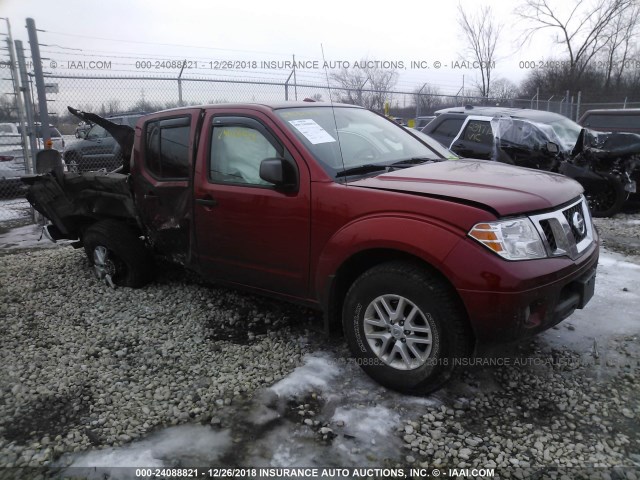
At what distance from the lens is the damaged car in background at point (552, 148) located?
25.2ft

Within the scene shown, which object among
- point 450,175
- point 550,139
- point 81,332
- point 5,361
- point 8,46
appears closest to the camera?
point 450,175

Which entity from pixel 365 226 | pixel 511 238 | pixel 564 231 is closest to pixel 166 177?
pixel 365 226

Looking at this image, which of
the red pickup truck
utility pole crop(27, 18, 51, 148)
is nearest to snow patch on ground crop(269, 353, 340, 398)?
the red pickup truck

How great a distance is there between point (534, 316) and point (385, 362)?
2.97 ft

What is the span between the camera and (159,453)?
2.53m

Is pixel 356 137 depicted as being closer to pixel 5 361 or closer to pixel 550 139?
pixel 5 361

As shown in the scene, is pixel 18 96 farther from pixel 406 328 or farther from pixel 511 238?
pixel 511 238

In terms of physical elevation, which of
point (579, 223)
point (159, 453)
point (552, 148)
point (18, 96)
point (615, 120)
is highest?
point (18, 96)

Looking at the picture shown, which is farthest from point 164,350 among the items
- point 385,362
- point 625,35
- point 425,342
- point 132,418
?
point 625,35

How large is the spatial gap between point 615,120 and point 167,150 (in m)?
9.73

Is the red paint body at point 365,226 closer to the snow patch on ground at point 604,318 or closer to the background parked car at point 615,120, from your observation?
the snow patch on ground at point 604,318

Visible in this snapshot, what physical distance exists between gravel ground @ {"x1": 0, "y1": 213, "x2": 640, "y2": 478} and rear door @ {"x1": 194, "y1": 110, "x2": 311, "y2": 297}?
0.55 meters

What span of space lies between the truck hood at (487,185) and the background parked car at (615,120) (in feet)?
26.9

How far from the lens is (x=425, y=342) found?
2812 millimetres
